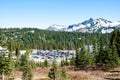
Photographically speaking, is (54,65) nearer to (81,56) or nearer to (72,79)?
(72,79)

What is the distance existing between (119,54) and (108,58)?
8.56 m

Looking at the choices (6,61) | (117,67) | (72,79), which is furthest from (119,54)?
(6,61)

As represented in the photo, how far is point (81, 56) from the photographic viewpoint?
99.4 m

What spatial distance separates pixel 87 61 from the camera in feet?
327

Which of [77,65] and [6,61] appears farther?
[77,65]

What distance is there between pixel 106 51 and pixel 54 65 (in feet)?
110

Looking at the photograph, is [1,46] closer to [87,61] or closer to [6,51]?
[6,51]

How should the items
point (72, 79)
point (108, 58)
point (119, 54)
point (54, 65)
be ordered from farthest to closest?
point (119, 54) → point (108, 58) → point (72, 79) → point (54, 65)

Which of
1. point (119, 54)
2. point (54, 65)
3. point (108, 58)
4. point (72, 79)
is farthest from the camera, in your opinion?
point (119, 54)

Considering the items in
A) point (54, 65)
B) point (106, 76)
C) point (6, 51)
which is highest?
point (6, 51)

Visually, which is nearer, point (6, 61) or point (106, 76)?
point (6, 61)

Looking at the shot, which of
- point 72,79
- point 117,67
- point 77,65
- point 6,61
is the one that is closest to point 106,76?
point 72,79

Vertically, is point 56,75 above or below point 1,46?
below

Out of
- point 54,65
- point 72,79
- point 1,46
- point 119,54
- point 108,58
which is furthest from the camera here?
point 119,54
